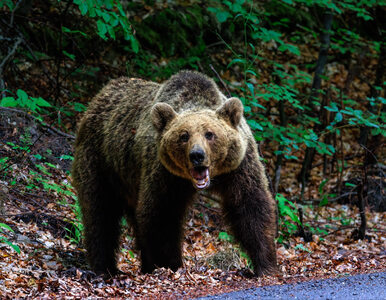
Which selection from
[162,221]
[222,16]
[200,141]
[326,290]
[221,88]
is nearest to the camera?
[326,290]

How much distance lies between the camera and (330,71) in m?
16.6

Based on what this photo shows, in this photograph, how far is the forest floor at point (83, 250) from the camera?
516cm

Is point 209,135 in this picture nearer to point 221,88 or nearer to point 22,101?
point 22,101

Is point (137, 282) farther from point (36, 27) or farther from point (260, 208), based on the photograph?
point (36, 27)

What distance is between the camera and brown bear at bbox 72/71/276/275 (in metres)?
5.29

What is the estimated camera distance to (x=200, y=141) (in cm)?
501

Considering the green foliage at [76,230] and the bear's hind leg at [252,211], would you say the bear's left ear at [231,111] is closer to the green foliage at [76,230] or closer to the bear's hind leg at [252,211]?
the bear's hind leg at [252,211]

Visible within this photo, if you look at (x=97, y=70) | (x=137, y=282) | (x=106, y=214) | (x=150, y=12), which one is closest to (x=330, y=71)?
(x=150, y=12)

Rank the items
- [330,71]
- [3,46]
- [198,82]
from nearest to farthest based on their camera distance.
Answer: [198,82] → [3,46] → [330,71]

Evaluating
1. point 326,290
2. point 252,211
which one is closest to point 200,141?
point 252,211

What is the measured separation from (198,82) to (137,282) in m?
2.37

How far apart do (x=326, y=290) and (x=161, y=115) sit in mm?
2505

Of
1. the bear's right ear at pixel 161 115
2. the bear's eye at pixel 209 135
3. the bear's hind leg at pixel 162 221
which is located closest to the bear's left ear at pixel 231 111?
the bear's eye at pixel 209 135

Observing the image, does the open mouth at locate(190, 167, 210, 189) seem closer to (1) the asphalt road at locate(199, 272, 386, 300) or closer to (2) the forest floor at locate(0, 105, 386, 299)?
(2) the forest floor at locate(0, 105, 386, 299)
